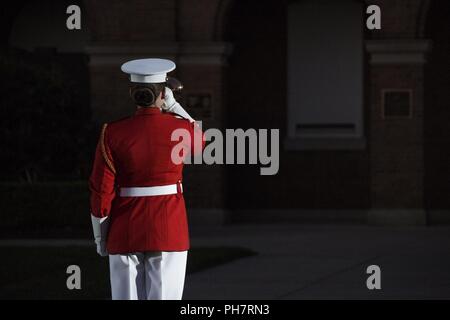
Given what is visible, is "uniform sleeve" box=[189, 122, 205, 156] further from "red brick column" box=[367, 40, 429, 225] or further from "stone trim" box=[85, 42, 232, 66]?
"stone trim" box=[85, 42, 232, 66]

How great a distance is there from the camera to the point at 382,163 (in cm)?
2234

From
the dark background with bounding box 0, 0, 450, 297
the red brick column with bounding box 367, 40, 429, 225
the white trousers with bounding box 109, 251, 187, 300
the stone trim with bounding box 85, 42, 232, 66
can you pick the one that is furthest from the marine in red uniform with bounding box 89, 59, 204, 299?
the stone trim with bounding box 85, 42, 232, 66

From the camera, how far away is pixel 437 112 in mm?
23422

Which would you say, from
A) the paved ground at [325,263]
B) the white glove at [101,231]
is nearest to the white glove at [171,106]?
the white glove at [101,231]

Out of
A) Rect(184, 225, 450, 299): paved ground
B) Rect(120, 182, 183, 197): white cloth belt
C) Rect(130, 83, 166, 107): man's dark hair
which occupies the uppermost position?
Rect(130, 83, 166, 107): man's dark hair

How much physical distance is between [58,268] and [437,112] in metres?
10.2

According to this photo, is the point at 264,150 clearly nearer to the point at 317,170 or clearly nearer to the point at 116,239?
the point at 317,170

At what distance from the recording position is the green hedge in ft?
67.8

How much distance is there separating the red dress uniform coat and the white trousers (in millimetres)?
82

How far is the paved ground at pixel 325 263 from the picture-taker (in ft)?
42.6

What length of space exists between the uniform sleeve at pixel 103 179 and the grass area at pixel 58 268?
4.29m

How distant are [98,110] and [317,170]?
420 cm

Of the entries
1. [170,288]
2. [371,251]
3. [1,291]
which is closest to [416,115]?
[371,251]

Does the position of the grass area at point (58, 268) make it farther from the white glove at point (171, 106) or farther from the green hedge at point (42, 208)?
the white glove at point (171, 106)
